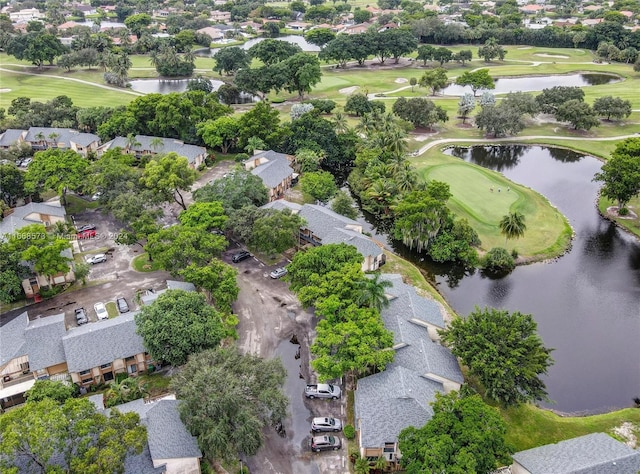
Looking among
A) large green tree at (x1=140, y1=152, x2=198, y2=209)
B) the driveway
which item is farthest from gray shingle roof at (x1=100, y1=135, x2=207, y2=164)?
the driveway

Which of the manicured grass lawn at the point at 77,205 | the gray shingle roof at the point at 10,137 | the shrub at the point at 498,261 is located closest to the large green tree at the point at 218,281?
the shrub at the point at 498,261

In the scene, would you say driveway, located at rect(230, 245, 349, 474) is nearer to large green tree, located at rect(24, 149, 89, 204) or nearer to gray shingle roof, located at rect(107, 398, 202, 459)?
gray shingle roof, located at rect(107, 398, 202, 459)

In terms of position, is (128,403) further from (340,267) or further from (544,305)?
(544,305)

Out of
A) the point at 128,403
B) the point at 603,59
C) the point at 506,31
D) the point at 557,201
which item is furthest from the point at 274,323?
the point at 506,31

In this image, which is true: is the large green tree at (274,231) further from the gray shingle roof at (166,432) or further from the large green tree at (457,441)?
the large green tree at (457,441)

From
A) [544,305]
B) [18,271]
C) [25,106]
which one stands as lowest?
[544,305]

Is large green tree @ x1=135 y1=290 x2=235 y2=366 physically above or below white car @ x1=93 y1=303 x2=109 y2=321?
above

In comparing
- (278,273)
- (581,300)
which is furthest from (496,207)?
(278,273)
